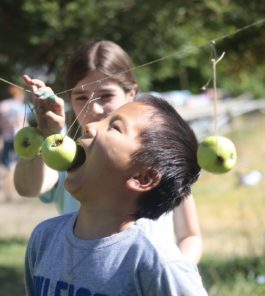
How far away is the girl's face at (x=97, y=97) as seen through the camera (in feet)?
9.41

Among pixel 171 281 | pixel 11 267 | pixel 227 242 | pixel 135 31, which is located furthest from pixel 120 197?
pixel 227 242

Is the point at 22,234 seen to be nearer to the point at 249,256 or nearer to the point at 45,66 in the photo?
the point at 45,66

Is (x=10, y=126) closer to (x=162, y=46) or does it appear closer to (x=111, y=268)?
(x=162, y=46)

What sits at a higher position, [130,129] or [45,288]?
[130,129]

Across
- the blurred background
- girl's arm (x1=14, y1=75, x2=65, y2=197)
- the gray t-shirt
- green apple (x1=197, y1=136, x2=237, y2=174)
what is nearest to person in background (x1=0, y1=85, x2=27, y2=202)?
the blurred background

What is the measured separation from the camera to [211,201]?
1002 cm

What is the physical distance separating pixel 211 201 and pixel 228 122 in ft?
19.5

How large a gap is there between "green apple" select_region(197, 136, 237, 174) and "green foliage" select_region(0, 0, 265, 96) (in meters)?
2.91

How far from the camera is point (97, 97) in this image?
2930 mm

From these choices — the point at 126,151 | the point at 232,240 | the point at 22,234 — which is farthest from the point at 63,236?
the point at 22,234

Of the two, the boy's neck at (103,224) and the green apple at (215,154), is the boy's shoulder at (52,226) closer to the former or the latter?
the boy's neck at (103,224)

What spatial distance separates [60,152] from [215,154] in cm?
41

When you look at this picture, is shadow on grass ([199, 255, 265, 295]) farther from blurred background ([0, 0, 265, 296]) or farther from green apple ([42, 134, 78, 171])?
green apple ([42, 134, 78, 171])

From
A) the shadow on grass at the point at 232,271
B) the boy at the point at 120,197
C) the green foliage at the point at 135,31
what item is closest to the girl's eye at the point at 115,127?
the boy at the point at 120,197
